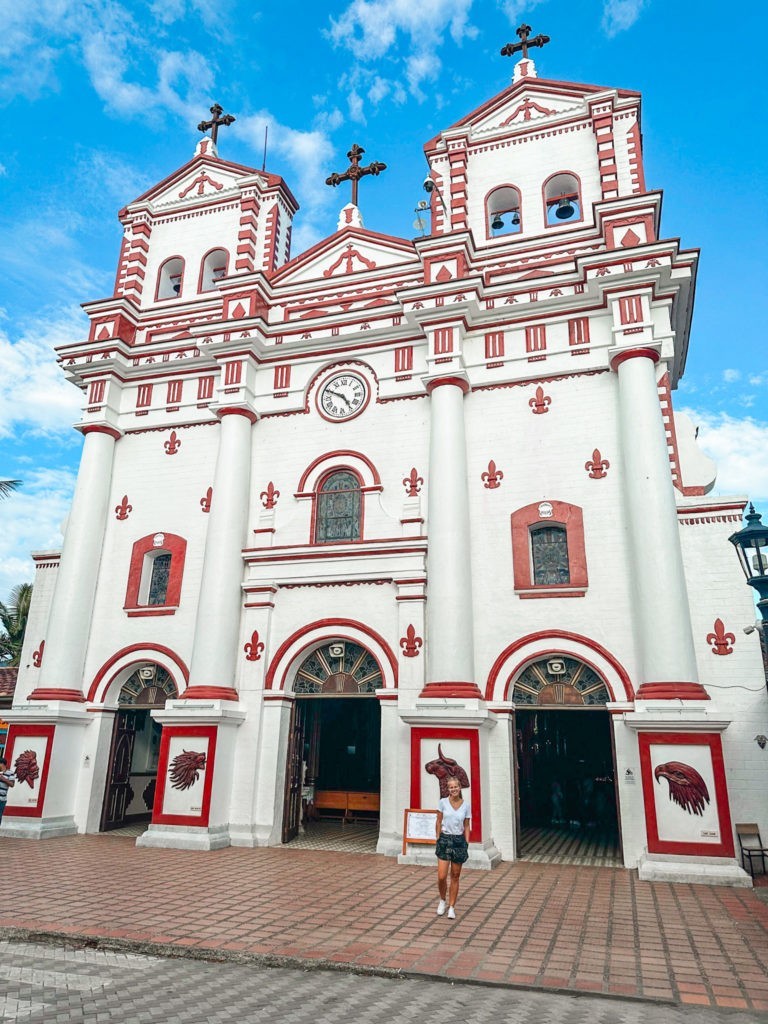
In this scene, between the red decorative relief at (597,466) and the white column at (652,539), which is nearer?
the white column at (652,539)

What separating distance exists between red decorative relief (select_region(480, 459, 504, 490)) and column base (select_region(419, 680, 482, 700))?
13.4 ft

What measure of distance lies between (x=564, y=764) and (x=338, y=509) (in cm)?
1005

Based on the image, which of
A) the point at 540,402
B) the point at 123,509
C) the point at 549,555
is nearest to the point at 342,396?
the point at 540,402

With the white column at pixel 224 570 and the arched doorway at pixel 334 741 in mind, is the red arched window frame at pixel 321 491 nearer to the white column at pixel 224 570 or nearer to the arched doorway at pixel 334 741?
the white column at pixel 224 570

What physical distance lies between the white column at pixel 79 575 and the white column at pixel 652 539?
1169cm

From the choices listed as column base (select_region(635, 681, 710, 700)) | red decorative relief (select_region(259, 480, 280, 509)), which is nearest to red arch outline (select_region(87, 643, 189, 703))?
red decorative relief (select_region(259, 480, 280, 509))

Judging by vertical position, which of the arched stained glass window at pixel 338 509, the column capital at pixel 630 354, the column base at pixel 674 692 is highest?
the column capital at pixel 630 354

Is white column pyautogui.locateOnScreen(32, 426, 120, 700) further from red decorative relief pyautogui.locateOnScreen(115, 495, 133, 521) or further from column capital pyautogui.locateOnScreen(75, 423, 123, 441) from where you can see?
red decorative relief pyautogui.locateOnScreen(115, 495, 133, 521)

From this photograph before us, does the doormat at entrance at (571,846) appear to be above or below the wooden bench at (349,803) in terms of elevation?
below

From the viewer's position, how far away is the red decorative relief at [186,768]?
45.1 ft

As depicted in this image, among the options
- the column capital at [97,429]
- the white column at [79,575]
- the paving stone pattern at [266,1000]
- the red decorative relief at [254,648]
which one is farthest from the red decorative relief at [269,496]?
the paving stone pattern at [266,1000]

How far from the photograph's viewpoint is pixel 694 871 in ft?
35.4

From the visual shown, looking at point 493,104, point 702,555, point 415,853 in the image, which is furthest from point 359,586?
point 493,104

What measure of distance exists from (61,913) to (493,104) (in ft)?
62.3
